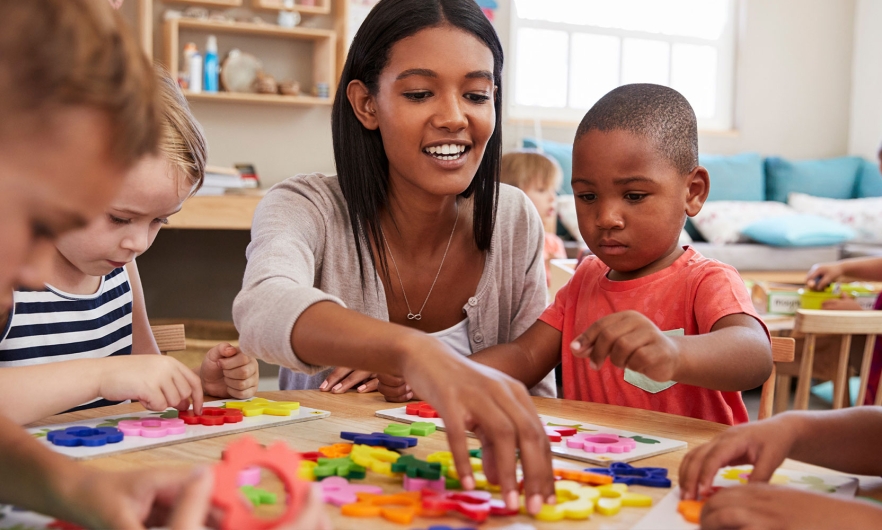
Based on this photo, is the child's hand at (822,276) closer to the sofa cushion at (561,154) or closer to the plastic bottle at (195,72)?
the sofa cushion at (561,154)

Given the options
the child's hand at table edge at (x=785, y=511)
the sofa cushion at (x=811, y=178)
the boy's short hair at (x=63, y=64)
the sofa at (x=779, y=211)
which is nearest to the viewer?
the boy's short hair at (x=63, y=64)

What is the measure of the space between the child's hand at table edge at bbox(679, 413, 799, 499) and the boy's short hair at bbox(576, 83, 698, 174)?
66 cm

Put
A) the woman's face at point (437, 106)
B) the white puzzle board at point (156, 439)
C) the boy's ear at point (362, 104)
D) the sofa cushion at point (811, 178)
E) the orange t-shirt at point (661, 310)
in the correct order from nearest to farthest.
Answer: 1. the white puzzle board at point (156, 439)
2. the orange t-shirt at point (661, 310)
3. the woman's face at point (437, 106)
4. the boy's ear at point (362, 104)
5. the sofa cushion at point (811, 178)

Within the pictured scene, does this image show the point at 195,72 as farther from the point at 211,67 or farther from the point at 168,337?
the point at 168,337

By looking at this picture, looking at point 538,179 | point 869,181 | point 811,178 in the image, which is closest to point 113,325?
point 538,179

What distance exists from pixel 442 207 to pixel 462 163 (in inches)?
6.2

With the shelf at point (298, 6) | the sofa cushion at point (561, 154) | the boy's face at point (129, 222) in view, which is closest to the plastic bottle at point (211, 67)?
the shelf at point (298, 6)

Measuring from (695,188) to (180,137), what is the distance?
0.88 metres

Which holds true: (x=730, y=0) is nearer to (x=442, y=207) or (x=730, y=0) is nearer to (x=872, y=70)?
(x=872, y=70)

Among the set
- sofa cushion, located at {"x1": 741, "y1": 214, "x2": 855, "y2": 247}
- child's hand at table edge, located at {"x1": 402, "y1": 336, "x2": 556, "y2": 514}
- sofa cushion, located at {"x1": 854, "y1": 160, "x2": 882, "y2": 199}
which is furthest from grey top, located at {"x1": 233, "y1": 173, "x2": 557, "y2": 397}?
sofa cushion, located at {"x1": 854, "y1": 160, "x2": 882, "y2": 199}

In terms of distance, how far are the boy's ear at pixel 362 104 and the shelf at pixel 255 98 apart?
2.45 meters

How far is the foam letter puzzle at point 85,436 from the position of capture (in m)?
0.90

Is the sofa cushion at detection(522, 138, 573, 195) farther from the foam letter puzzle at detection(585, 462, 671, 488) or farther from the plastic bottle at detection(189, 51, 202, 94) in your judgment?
the foam letter puzzle at detection(585, 462, 671, 488)

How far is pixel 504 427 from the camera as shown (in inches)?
28.1
